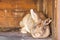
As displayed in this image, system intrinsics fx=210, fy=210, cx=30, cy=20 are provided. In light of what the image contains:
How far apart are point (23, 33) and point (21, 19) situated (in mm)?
189

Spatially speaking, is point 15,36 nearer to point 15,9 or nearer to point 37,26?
point 37,26

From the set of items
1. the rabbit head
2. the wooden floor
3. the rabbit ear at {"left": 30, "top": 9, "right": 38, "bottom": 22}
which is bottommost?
the wooden floor

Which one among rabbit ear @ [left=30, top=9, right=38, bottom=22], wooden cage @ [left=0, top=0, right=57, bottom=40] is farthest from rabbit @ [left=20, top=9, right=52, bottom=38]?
wooden cage @ [left=0, top=0, right=57, bottom=40]

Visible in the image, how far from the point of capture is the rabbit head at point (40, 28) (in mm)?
1435

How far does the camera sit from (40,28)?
1439 mm

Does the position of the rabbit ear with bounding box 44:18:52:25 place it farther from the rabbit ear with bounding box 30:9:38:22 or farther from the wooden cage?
the wooden cage

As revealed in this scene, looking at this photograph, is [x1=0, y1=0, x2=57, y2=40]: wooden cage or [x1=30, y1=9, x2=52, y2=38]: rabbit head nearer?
[x1=30, y1=9, x2=52, y2=38]: rabbit head

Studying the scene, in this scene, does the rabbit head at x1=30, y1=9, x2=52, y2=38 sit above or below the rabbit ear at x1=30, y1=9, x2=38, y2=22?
below

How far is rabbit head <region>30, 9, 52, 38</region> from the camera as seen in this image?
1.43 metres

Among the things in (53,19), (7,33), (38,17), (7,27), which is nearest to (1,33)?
(7,33)

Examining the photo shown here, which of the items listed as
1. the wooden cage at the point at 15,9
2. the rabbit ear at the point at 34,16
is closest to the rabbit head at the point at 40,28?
the rabbit ear at the point at 34,16

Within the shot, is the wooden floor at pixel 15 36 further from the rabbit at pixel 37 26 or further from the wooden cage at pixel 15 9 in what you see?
the wooden cage at pixel 15 9

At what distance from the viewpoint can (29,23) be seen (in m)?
1.58

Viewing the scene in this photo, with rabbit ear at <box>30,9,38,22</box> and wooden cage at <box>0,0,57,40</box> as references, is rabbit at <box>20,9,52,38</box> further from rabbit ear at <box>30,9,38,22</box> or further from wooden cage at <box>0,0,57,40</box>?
wooden cage at <box>0,0,57,40</box>
